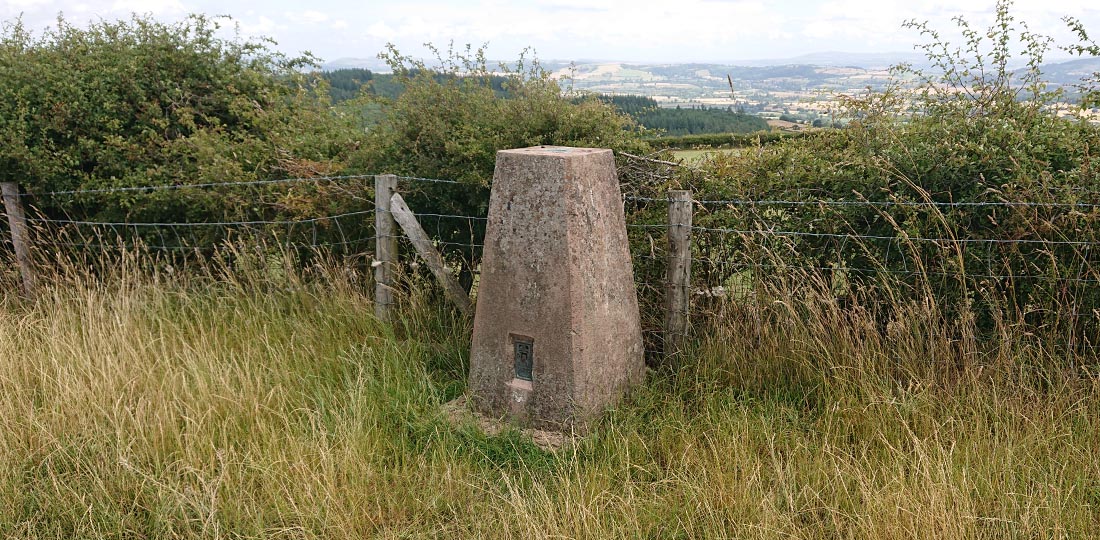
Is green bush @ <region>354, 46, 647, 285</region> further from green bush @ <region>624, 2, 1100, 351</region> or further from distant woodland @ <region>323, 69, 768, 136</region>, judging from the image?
green bush @ <region>624, 2, 1100, 351</region>

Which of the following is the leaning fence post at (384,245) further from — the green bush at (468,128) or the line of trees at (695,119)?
the line of trees at (695,119)

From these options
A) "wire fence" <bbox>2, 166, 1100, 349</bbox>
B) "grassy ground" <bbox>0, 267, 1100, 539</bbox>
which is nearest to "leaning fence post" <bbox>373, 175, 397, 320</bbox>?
"wire fence" <bbox>2, 166, 1100, 349</bbox>

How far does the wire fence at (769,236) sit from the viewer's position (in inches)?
151

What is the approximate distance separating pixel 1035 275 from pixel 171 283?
5893 mm

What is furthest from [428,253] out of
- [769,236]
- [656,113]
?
[656,113]

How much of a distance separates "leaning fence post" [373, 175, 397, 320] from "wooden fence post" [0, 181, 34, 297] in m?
3.25

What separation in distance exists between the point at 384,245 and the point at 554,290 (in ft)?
5.96

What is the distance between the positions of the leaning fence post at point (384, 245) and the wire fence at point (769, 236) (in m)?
0.07

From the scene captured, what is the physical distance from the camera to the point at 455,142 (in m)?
5.08

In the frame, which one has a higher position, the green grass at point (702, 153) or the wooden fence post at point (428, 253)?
the green grass at point (702, 153)

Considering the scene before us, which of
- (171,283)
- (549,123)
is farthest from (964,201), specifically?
(171,283)

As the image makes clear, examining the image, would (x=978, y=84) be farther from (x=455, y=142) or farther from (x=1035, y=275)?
(x=455, y=142)

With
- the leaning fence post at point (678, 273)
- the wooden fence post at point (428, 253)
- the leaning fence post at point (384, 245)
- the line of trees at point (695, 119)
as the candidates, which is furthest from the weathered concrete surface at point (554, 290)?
the line of trees at point (695, 119)

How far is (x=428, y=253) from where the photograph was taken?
16.0 feet
